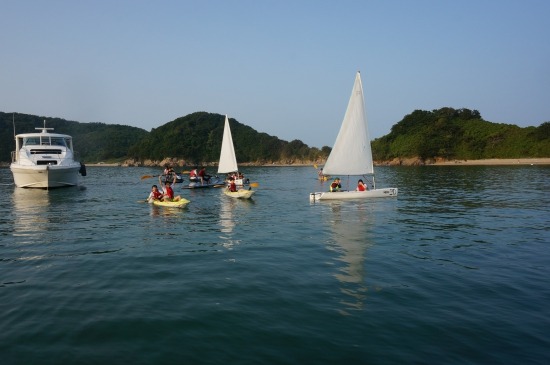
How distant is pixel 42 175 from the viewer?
1588 inches

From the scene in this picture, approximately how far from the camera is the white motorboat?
40.3m

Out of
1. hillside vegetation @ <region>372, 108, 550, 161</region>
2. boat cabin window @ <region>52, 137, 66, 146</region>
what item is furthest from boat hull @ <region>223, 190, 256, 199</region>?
hillside vegetation @ <region>372, 108, 550, 161</region>

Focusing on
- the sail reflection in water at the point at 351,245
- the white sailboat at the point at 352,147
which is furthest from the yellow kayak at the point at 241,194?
the sail reflection in water at the point at 351,245

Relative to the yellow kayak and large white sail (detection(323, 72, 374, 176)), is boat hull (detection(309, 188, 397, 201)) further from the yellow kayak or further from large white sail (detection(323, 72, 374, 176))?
the yellow kayak

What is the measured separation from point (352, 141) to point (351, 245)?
672 inches

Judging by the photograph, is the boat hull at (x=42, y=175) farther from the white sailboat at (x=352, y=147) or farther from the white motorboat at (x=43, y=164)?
the white sailboat at (x=352, y=147)

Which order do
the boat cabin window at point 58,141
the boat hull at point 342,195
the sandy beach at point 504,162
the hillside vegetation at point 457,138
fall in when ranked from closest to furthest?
the boat hull at point 342,195 → the boat cabin window at point 58,141 → the sandy beach at point 504,162 → the hillside vegetation at point 457,138

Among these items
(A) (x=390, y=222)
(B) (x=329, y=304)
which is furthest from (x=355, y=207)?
(B) (x=329, y=304)

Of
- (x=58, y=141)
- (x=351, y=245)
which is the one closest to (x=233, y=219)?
(x=351, y=245)

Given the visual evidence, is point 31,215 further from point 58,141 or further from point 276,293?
point 58,141

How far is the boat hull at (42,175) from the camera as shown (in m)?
40.0

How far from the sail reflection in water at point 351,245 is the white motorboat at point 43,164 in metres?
29.7

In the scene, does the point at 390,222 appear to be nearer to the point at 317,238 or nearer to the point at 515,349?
the point at 317,238

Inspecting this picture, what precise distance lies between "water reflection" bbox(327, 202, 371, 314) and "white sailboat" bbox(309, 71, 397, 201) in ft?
9.30
